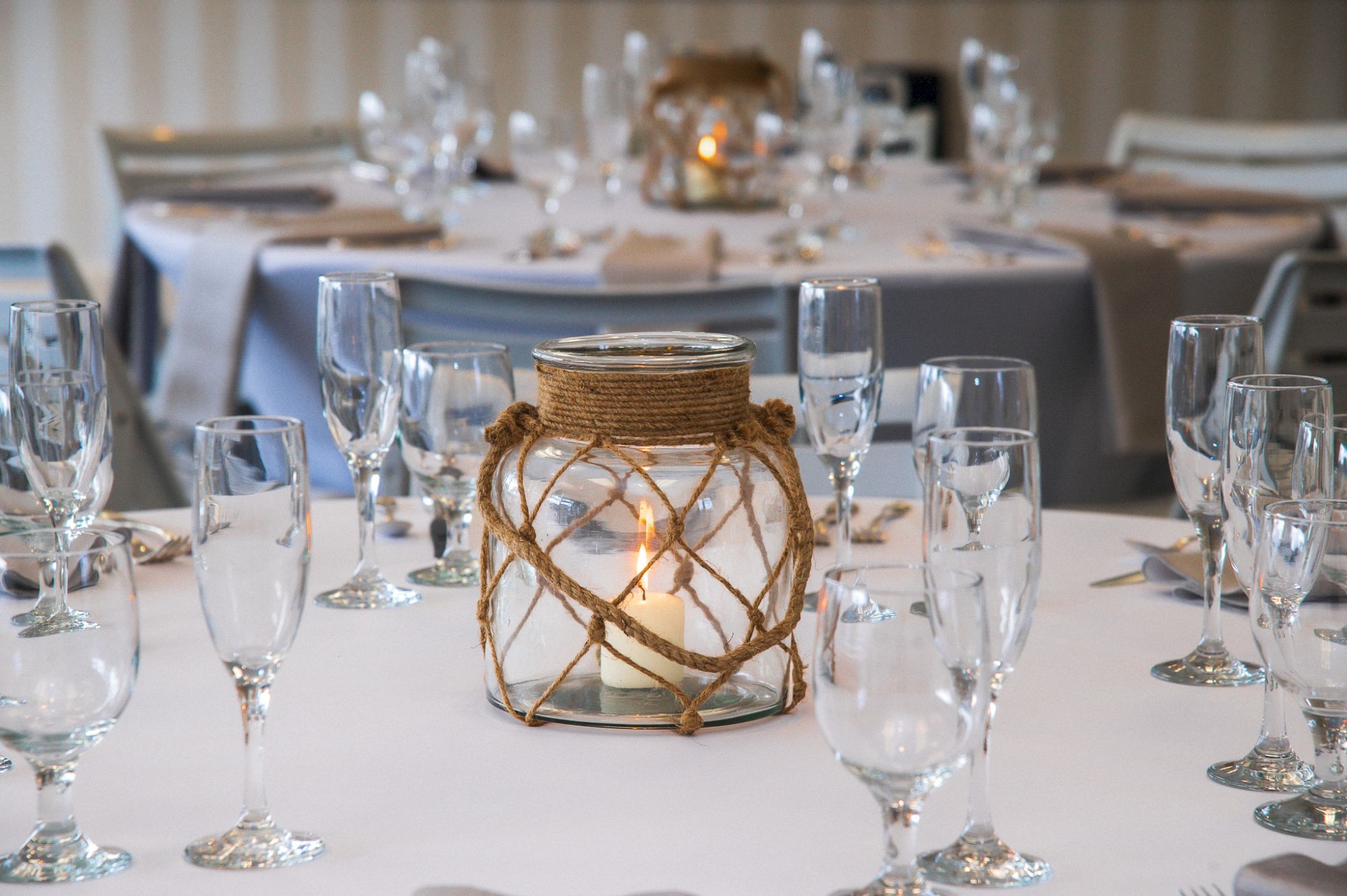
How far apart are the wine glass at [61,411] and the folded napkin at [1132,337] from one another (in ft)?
5.07

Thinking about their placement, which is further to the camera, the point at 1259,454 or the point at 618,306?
the point at 618,306

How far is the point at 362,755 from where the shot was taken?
→ 88 centimetres

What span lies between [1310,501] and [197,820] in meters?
0.58

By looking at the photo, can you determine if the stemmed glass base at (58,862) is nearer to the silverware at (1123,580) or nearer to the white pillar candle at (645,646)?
the white pillar candle at (645,646)

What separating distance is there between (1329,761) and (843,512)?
0.48 m

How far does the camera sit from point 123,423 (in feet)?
7.25

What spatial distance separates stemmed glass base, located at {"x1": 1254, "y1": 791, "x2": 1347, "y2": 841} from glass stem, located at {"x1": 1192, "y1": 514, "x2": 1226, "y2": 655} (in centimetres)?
23

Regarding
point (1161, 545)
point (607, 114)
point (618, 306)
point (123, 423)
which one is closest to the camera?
point (1161, 545)

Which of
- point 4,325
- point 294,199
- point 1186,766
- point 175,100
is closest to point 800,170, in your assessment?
point 294,199

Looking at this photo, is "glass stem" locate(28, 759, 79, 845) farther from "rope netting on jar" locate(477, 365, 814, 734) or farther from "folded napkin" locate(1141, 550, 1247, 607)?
"folded napkin" locate(1141, 550, 1247, 607)

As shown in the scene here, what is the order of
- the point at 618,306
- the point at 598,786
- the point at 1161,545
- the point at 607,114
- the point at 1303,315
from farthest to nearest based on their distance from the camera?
the point at 607,114 < the point at 1303,315 < the point at 618,306 < the point at 1161,545 < the point at 598,786

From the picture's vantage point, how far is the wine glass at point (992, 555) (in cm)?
72

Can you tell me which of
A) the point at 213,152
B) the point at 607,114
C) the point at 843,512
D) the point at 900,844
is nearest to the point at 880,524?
the point at 843,512

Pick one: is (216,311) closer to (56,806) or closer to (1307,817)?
(56,806)
